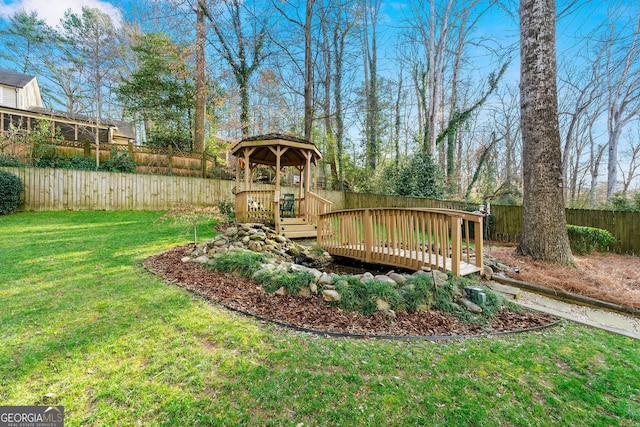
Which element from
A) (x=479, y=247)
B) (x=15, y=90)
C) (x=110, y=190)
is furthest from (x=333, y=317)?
(x=15, y=90)

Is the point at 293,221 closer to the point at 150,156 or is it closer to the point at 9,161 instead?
the point at 150,156

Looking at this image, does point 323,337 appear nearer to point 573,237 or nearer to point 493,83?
point 573,237

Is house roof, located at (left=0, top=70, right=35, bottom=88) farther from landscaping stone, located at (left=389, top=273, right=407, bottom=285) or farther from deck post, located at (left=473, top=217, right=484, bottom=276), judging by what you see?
deck post, located at (left=473, top=217, right=484, bottom=276)

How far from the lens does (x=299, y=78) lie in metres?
13.3

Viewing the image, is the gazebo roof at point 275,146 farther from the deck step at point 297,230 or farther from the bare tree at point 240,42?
the bare tree at point 240,42

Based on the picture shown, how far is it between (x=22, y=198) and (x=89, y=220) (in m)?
2.78

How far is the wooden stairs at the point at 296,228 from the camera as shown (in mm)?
7332

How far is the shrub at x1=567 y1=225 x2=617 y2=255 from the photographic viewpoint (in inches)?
242

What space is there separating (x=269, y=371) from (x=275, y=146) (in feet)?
21.9

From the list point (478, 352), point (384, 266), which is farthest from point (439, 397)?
point (384, 266)

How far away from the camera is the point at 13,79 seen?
15.8 meters

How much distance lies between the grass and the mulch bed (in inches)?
7.4

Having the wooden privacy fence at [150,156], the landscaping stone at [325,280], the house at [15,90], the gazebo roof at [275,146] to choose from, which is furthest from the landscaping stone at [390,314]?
the house at [15,90]

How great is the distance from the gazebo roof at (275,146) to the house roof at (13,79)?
17723 millimetres
